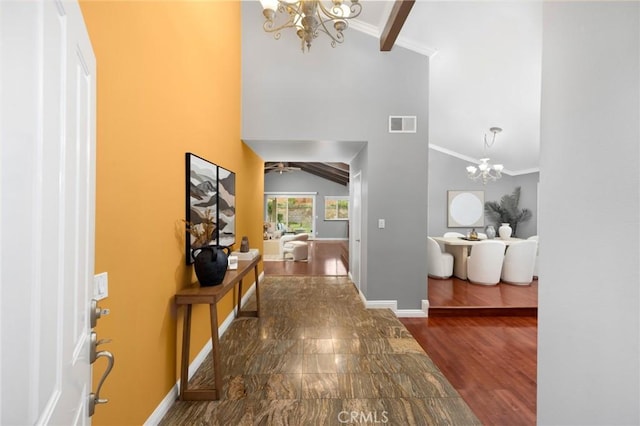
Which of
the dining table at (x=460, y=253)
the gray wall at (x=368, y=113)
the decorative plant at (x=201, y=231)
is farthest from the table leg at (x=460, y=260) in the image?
the decorative plant at (x=201, y=231)

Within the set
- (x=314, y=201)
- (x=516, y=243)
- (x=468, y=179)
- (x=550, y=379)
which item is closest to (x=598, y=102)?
(x=550, y=379)

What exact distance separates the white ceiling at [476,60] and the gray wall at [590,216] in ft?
9.88

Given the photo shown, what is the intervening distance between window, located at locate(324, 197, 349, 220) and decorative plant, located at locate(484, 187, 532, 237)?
6245 mm

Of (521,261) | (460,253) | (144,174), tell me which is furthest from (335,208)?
(144,174)

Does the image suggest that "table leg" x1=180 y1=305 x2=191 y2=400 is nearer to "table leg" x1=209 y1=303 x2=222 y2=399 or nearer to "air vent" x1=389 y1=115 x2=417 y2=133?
"table leg" x1=209 y1=303 x2=222 y2=399

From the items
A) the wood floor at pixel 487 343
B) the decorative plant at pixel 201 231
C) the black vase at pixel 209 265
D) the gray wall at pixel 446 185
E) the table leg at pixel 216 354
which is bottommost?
Answer: the wood floor at pixel 487 343

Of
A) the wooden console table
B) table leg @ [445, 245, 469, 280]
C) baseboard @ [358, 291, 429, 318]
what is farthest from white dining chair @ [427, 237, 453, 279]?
the wooden console table

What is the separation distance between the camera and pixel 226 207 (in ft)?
10.7

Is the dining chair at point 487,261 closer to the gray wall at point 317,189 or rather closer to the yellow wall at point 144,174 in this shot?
the yellow wall at point 144,174

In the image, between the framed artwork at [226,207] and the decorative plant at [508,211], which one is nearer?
the framed artwork at [226,207]

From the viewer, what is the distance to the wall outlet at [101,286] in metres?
1.31

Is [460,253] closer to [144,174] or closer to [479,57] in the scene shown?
[479,57]

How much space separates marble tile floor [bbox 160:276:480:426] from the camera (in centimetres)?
197

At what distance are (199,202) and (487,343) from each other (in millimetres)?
3370
